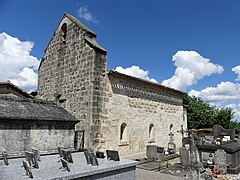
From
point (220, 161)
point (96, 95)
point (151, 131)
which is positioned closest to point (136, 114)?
point (151, 131)

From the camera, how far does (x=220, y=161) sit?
9.66 meters

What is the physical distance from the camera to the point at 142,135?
13.4m

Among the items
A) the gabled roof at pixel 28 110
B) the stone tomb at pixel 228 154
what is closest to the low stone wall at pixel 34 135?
the gabled roof at pixel 28 110

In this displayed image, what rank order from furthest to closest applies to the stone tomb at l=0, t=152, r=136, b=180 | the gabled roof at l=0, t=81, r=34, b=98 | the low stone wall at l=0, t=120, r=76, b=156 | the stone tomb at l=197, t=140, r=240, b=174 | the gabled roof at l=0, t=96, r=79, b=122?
the gabled roof at l=0, t=81, r=34, b=98, the stone tomb at l=197, t=140, r=240, b=174, the gabled roof at l=0, t=96, r=79, b=122, the low stone wall at l=0, t=120, r=76, b=156, the stone tomb at l=0, t=152, r=136, b=180

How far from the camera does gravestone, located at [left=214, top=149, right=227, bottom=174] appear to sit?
9473 millimetres

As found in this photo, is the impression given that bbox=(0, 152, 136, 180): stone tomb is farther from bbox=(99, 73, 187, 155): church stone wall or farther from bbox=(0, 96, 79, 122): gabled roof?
bbox=(99, 73, 187, 155): church stone wall

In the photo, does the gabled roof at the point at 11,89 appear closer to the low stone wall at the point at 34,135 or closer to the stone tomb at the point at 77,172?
the low stone wall at the point at 34,135

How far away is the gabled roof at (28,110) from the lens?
7.55m

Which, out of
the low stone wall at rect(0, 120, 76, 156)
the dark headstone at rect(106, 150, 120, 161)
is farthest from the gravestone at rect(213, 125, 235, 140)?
the dark headstone at rect(106, 150, 120, 161)

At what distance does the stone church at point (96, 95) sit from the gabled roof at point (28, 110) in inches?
58.3

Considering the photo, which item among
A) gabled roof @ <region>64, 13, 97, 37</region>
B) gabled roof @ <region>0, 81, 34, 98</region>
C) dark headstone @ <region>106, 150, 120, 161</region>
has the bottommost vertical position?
dark headstone @ <region>106, 150, 120, 161</region>

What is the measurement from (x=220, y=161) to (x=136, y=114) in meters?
5.17

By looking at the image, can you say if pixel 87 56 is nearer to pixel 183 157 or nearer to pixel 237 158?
pixel 183 157

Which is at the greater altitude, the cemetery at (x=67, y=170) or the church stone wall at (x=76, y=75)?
the church stone wall at (x=76, y=75)
